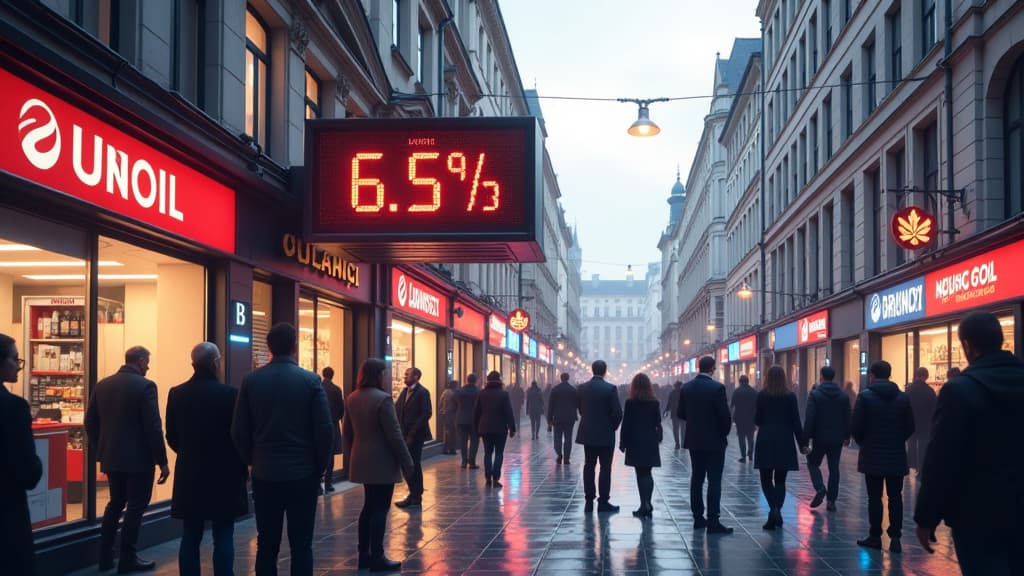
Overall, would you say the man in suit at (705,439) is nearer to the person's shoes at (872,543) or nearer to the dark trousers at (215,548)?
the person's shoes at (872,543)

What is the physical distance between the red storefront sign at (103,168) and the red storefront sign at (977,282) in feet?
34.9

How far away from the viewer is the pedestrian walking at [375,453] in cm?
855

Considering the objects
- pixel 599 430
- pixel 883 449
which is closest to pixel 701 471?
pixel 599 430

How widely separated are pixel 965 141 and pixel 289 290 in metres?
11.4

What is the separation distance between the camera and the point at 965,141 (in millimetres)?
17609

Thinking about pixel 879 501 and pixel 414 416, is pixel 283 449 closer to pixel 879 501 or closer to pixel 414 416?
pixel 414 416

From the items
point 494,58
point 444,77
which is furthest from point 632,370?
point 444,77

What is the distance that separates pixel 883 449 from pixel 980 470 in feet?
19.0

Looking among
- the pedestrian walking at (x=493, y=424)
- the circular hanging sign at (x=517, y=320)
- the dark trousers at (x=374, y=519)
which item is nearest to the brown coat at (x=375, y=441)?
the dark trousers at (x=374, y=519)

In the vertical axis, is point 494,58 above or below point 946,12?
above

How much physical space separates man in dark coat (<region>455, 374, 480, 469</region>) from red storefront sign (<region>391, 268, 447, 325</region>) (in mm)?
2086

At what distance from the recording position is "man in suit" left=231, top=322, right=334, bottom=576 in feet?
22.7

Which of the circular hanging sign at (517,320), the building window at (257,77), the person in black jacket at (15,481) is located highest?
the building window at (257,77)

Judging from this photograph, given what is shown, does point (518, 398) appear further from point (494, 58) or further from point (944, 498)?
point (944, 498)
